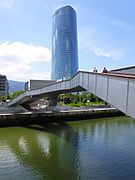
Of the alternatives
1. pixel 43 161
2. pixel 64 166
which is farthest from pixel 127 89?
pixel 43 161

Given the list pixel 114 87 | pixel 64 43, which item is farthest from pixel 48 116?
pixel 64 43

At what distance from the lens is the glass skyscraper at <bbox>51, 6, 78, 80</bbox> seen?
12075cm

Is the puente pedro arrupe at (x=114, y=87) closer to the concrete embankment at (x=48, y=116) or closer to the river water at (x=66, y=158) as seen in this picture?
the river water at (x=66, y=158)

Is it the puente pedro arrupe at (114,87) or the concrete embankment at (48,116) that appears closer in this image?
the puente pedro arrupe at (114,87)

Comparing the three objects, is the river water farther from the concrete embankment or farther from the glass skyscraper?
the glass skyscraper

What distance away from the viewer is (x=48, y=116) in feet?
107

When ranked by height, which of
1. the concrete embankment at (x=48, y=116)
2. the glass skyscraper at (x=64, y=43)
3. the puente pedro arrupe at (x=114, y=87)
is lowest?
the concrete embankment at (x=48, y=116)

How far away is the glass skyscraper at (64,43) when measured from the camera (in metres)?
121

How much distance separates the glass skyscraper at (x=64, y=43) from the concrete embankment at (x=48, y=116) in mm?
84560

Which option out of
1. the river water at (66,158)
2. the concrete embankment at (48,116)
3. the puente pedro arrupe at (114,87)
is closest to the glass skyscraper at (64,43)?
the concrete embankment at (48,116)

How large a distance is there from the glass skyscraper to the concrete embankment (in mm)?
84560

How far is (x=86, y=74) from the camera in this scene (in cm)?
1341

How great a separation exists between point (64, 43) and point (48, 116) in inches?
3638

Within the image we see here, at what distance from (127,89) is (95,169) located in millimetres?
5763
